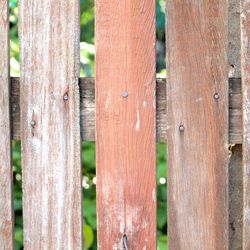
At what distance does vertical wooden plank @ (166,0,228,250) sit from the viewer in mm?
1600

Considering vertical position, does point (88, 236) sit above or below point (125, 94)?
below

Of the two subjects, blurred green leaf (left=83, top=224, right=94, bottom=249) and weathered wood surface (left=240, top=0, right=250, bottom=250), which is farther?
blurred green leaf (left=83, top=224, right=94, bottom=249)

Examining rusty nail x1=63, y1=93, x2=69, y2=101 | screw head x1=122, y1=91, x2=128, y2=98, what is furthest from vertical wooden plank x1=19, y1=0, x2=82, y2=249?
screw head x1=122, y1=91, x2=128, y2=98

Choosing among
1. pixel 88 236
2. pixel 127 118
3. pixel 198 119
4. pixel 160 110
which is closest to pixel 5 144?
pixel 127 118

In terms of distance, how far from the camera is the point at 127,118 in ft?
5.39

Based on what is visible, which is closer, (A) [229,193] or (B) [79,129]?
Answer: (B) [79,129]

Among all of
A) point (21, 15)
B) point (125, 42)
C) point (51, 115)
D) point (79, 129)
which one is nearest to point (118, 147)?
point (79, 129)

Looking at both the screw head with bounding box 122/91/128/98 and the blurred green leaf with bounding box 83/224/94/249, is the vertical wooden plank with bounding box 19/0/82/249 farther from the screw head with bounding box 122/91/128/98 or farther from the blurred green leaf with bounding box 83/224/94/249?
the blurred green leaf with bounding box 83/224/94/249

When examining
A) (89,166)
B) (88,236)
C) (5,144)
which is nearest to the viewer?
(5,144)

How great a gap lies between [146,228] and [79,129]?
460 millimetres

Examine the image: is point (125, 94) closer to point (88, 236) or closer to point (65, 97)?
point (65, 97)

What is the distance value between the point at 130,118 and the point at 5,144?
52 centimetres

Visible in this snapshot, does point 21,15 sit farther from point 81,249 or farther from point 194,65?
point 81,249

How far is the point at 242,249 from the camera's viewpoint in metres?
1.76
